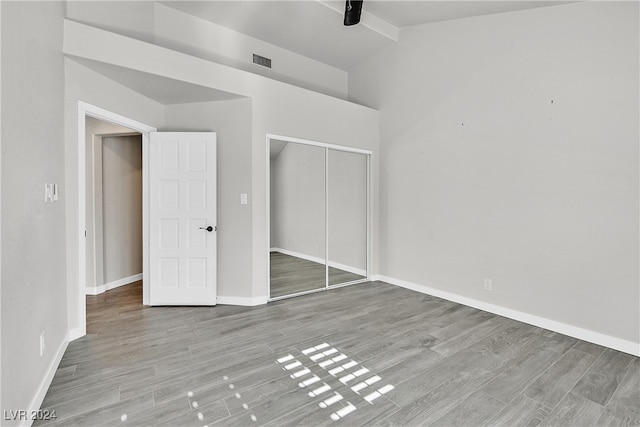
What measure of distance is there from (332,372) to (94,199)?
3739 millimetres

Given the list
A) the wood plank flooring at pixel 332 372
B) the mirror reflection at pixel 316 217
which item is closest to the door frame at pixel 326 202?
the mirror reflection at pixel 316 217

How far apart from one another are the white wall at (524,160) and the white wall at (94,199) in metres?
3.86

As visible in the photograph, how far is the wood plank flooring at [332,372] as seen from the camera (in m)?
1.95

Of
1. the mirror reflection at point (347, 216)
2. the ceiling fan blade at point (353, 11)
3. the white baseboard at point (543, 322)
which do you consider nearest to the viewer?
the white baseboard at point (543, 322)

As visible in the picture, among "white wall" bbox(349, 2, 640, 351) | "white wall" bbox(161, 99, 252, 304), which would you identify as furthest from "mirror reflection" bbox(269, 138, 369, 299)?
"white wall" bbox(349, 2, 640, 351)

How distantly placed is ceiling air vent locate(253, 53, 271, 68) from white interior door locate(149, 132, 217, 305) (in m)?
1.62

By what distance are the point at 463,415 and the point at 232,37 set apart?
480 centimetres

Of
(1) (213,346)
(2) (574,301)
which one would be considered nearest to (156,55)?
(1) (213,346)

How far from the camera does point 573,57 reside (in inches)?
119

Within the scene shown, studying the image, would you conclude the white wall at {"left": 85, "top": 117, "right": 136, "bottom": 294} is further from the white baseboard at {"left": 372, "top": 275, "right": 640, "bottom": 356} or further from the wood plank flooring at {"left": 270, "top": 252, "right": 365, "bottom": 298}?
the white baseboard at {"left": 372, "top": 275, "right": 640, "bottom": 356}

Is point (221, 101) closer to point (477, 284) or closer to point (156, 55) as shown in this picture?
point (156, 55)

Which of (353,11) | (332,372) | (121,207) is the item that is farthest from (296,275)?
(353,11)

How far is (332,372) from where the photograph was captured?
242 cm

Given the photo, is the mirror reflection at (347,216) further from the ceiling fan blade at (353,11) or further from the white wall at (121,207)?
A: the white wall at (121,207)
